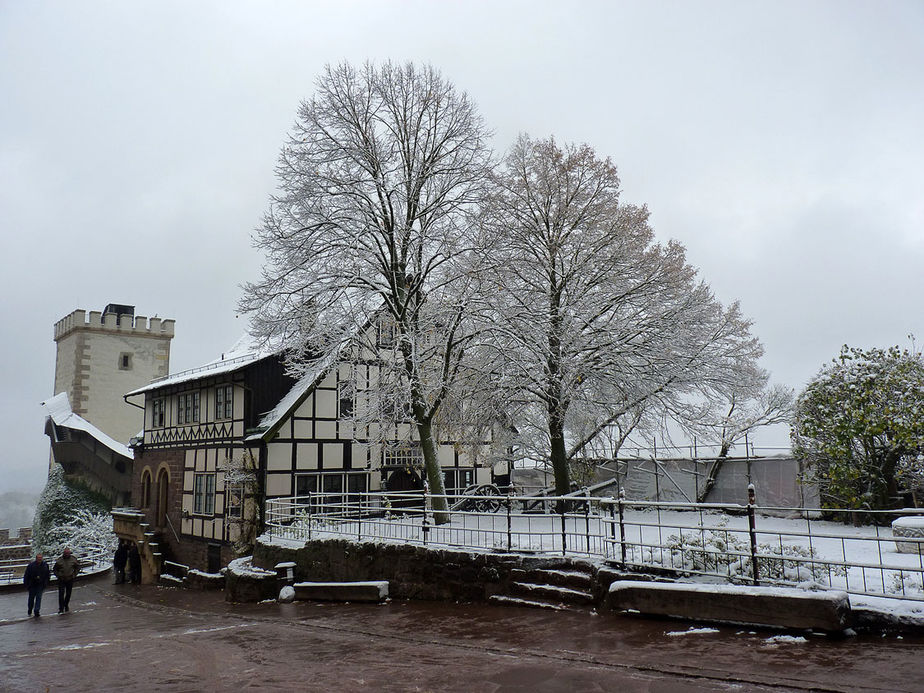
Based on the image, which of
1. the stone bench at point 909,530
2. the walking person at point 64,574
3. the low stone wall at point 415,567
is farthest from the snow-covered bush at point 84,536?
the stone bench at point 909,530

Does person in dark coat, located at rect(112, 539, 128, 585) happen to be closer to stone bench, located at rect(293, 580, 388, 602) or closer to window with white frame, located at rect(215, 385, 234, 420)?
window with white frame, located at rect(215, 385, 234, 420)

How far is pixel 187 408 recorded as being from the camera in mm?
26234

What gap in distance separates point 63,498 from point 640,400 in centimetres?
3465

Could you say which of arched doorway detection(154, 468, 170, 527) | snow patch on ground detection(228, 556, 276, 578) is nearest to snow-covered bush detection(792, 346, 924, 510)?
snow patch on ground detection(228, 556, 276, 578)

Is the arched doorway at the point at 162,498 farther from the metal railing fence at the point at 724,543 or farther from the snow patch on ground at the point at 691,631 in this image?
the snow patch on ground at the point at 691,631

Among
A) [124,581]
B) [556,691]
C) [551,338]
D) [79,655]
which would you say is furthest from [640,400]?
[124,581]

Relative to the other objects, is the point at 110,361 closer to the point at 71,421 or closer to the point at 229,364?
the point at 71,421

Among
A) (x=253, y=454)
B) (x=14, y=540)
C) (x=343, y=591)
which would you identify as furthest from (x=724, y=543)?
(x=14, y=540)

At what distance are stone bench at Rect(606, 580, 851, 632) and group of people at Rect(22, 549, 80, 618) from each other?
1456cm

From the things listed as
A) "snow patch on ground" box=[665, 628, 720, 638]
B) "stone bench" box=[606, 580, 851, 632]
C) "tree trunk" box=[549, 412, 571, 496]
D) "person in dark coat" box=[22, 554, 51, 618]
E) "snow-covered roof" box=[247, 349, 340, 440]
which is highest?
"snow-covered roof" box=[247, 349, 340, 440]

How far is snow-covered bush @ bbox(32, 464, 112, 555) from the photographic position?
35.6m

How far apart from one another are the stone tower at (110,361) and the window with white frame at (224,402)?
2586 centimetres

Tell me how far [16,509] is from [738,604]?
448ft

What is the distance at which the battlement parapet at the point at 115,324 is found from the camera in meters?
45.8
